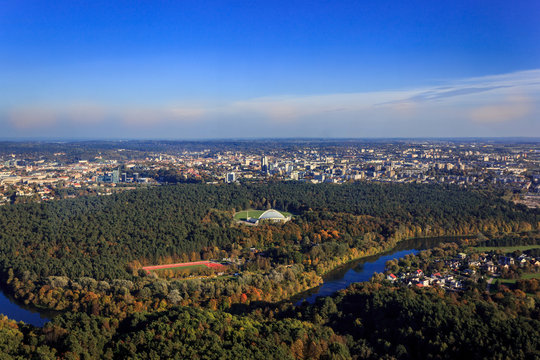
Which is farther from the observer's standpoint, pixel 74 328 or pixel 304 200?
pixel 304 200

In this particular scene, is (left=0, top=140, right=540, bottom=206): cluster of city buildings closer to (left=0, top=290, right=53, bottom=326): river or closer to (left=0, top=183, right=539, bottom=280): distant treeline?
(left=0, top=183, right=539, bottom=280): distant treeline

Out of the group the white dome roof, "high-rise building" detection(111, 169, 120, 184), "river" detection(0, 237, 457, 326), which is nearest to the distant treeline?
"river" detection(0, 237, 457, 326)

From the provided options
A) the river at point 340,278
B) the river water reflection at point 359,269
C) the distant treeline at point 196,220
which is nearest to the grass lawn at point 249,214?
the distant treeline at point 196,220

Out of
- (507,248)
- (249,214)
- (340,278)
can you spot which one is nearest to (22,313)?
(340,278)

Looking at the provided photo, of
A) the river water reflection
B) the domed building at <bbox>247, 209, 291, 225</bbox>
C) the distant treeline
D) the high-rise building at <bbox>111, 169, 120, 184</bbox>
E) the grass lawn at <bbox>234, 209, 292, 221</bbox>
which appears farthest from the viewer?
the high-rise building at <bbox>111, 169, 120, 184</bbox>

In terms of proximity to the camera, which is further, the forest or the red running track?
the red running track

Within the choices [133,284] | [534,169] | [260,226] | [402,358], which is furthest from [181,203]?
[534,169]

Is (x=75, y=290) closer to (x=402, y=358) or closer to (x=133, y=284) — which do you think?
(x=133, y=284)
